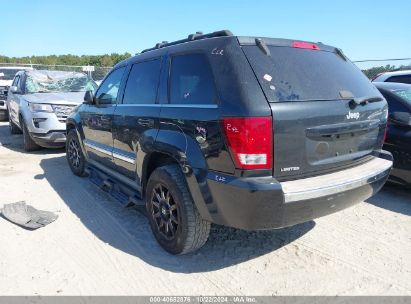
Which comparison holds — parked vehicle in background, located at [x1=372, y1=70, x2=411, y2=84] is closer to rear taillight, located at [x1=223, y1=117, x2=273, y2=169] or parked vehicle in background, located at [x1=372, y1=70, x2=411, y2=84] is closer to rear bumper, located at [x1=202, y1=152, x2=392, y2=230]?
rear bumper, located at [x1=202, y1=152, x2=392, y2=230]

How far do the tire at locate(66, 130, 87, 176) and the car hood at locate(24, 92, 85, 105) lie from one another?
1.74 meters

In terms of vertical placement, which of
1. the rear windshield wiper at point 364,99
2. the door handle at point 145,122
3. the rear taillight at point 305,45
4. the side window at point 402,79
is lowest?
the side window at point 402,79

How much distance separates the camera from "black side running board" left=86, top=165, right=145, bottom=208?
4.02 m

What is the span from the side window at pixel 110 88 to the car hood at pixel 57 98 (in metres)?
2.98

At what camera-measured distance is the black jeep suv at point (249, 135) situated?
2.61m

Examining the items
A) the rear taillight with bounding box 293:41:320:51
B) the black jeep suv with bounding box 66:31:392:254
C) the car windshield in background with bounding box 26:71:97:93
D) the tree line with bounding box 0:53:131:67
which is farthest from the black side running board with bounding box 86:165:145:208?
the tree line with bounding box 0:53:131:67

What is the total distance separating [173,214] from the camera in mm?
3324

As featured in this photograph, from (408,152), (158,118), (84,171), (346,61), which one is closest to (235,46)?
(158,118)

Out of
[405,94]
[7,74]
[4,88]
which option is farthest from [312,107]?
[7,74]

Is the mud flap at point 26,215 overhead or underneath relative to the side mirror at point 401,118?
underneath

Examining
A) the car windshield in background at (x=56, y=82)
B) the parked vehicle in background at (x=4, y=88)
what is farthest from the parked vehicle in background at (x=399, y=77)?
the parked vehicle in background at (x=4, y=88)

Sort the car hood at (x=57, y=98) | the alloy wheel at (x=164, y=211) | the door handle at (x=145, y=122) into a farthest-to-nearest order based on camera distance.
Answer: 1. the car hood at (x=57, y=98)
2. the door handle at (x=145, y=122)
3. the alloy wheel at (x=164, y=211)

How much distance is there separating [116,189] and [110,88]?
1.32 meters

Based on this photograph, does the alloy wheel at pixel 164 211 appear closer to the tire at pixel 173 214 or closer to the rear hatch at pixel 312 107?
the tire at pixel 173 214
